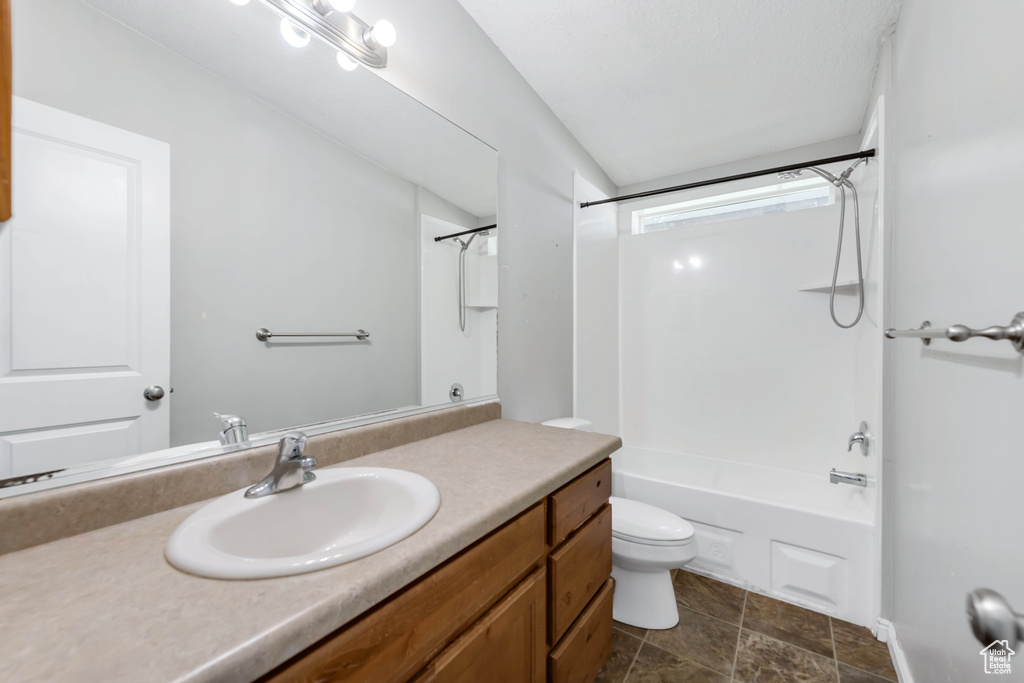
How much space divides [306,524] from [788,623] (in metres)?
1.96

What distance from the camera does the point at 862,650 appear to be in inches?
59.6

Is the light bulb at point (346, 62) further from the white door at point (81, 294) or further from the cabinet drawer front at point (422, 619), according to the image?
the cabinet drawer front at point (422, 619)

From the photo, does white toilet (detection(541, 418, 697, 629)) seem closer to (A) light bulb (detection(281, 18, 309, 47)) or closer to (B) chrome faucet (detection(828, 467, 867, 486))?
(B) chrome faucet (detection(828, 467, 867, 486))

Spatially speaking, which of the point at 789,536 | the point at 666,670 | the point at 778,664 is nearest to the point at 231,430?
the point at 666,670

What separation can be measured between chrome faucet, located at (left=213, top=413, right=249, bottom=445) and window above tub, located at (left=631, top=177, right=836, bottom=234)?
8.89ft

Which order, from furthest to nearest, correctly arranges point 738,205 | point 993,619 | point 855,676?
point 738,205 < point 855,676 < point 993,619

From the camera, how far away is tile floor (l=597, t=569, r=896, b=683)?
1402 mm

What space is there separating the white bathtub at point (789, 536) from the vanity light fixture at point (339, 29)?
7.06ft

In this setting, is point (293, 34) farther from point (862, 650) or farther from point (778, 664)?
point (862, 650)

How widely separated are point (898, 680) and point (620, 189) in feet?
9.42

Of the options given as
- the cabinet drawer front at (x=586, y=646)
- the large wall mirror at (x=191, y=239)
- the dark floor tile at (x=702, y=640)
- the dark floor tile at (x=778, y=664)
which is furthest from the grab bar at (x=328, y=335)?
the dark floor tile at (x=778, y=664)

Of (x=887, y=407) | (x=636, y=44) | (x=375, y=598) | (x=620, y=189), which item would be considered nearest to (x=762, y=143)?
(x=620, y=189)

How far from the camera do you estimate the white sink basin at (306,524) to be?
570 millimetres

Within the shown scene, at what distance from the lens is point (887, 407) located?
1.50m
